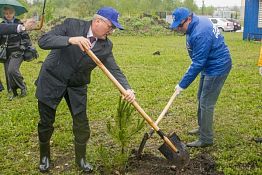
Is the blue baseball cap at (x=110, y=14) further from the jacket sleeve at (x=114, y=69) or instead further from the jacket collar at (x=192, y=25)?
the jacket collar at (x=192, y=25)

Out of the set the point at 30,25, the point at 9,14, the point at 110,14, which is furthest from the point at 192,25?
the point at 9,14

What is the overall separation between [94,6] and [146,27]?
37.1ft

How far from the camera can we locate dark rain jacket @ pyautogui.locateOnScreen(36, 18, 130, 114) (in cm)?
420

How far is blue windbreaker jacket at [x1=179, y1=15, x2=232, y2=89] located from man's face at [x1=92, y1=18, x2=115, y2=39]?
131 cm

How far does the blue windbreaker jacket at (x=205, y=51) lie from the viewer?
16.1 ft

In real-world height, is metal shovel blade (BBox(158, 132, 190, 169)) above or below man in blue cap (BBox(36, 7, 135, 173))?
below

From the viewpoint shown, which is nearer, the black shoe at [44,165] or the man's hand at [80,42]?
the man's hand at [80,42]

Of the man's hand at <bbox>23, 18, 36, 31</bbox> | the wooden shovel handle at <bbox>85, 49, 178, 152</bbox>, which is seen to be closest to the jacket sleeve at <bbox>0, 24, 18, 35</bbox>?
the man's hand at <bbox>23, 18, 36, 31</bbox>

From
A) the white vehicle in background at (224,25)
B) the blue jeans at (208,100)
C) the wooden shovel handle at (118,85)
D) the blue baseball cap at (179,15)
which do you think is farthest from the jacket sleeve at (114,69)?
the white vehicle in background at (224,25)

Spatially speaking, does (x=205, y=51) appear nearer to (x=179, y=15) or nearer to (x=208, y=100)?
(x=179, y=15)

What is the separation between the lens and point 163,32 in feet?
97.0

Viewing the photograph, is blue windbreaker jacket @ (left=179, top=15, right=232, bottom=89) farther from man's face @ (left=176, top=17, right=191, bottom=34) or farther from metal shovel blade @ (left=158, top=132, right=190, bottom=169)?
metal shovel blade @ (left=158, top=132, right=190, bottom=169)

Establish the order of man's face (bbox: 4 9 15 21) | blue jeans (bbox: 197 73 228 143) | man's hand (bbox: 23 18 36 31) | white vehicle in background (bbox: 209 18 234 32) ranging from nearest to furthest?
1. man's hand (bbox: 23 18 36 31)
2. blue jeans (bbox: 197 73 228 143)
3. man's face (bbox: 4 9 15 21)
4. white vehicle in background (bbox: 209 18 234 32)

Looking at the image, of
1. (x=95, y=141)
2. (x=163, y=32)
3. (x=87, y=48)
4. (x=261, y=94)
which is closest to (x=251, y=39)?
(x=163, y=32)
